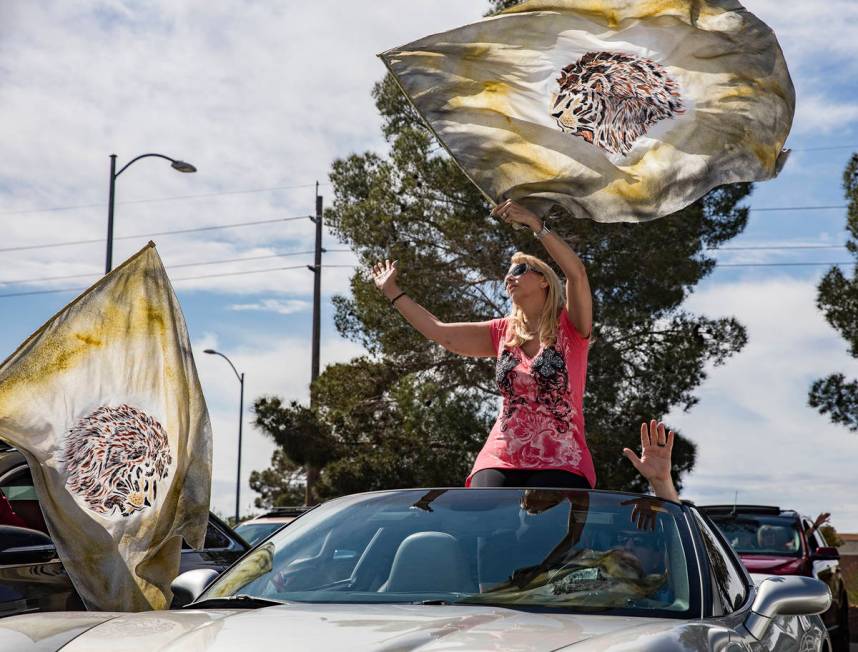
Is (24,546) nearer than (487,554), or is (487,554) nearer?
(487,554)

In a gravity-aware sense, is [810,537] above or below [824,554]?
above

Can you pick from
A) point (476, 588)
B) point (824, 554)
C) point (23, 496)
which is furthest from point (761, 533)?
point (476, 588)

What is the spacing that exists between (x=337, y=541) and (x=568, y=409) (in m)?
1.61

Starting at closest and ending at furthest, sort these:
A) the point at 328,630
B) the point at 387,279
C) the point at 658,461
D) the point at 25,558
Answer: the point at 328,630, the point at 658,461, the point at 25,558, the point at 387,279

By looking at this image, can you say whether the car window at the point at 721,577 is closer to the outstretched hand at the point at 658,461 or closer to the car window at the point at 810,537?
the outstretched hand at the point at 658,461

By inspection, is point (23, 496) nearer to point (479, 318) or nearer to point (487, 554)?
point (487, 554)

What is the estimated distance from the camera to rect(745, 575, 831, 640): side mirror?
3416 mm

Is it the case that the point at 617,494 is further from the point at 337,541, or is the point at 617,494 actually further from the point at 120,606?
the point at 120,606

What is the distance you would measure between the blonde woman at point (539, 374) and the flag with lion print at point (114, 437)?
1.28m

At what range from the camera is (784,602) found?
3.43m

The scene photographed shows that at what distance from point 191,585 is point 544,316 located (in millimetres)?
2197

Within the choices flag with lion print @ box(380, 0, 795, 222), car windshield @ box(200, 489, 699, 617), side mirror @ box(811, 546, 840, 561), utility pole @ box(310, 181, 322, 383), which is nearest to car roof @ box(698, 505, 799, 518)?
side mirror @ box(811, 546, 840, 561)

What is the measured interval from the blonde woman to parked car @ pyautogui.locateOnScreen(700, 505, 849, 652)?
5.99 meters

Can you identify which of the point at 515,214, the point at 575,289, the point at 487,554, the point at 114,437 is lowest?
the point at 487,554
